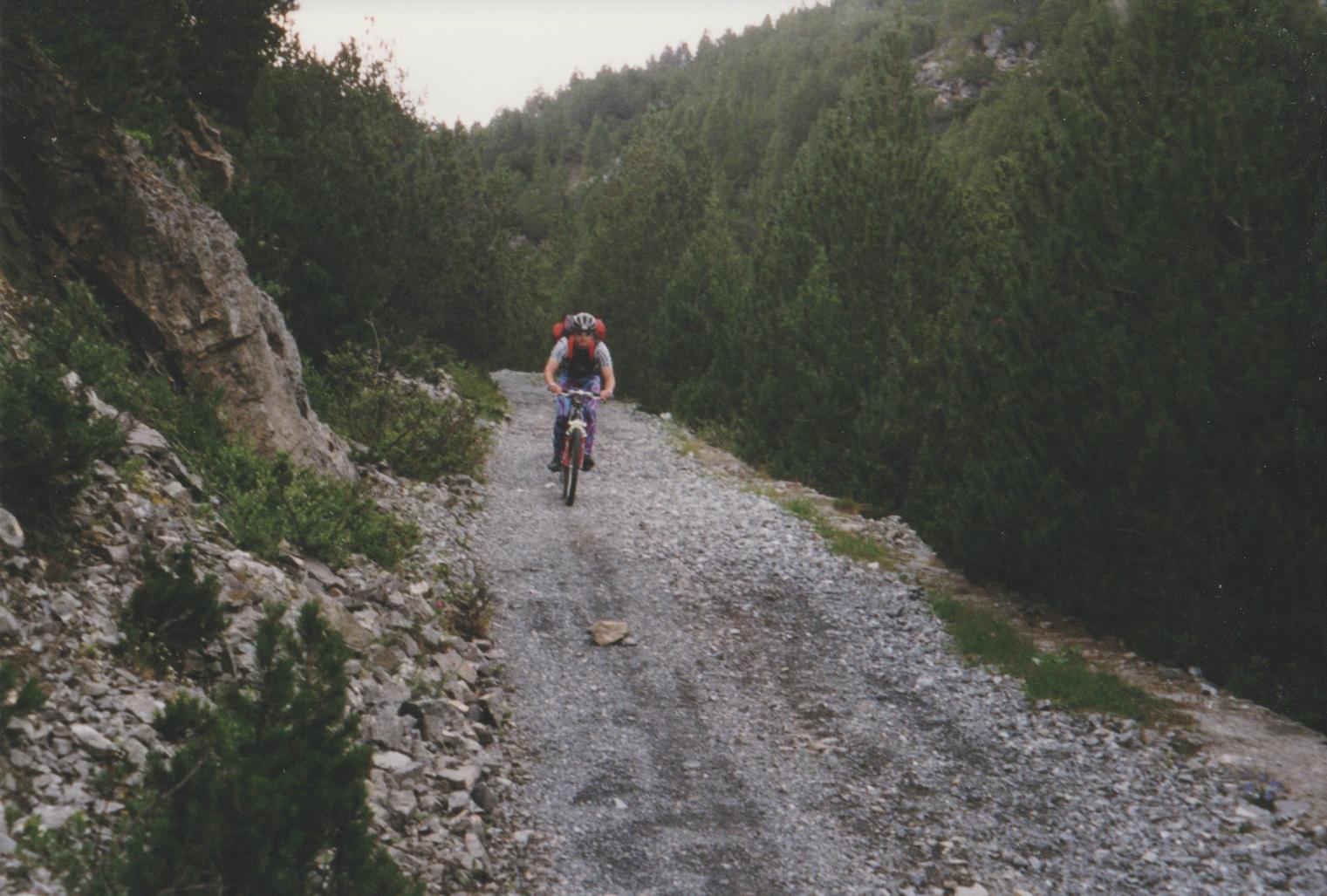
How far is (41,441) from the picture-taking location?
5188mm

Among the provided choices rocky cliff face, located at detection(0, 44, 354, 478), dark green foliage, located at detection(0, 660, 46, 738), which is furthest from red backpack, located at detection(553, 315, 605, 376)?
dark green foliage, located at detection(0, 660, 46, 738)

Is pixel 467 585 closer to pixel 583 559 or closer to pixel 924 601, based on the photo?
pixel 583 559

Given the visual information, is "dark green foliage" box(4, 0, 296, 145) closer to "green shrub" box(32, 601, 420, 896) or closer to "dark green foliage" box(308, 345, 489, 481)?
"dark green foliage" box(308, 345, 489, 481)

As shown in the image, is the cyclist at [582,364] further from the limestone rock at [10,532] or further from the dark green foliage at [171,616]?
the limestone rock at [10,532]

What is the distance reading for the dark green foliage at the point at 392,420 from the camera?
45.6 feet

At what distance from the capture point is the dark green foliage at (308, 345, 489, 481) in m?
13.9

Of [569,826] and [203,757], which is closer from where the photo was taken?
[203,757]

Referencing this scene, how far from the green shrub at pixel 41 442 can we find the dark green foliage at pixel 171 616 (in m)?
0.69

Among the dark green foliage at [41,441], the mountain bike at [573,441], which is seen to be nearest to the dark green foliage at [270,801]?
the dark green foliage at [41,441]

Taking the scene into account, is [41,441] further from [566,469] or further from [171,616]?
[566,469]

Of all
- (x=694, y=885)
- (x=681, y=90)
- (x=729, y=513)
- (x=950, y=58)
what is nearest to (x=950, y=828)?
(x=694, y=885)

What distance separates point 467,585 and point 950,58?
348 feet

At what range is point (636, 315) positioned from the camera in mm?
37062

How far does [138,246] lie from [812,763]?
8.28 m
